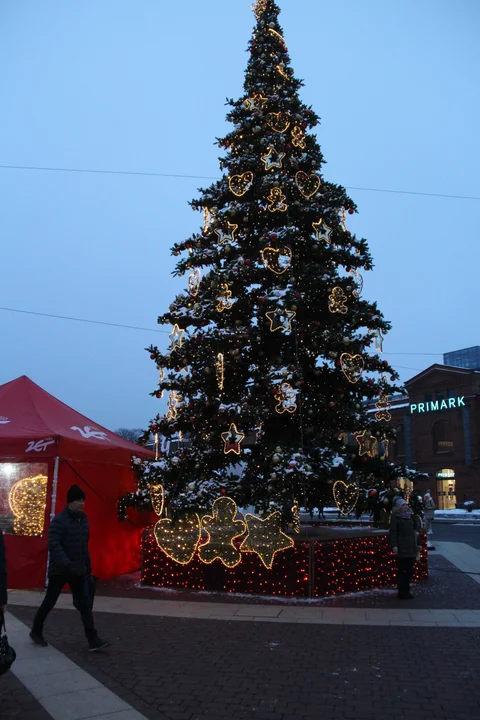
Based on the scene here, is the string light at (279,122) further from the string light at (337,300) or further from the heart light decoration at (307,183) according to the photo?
the string light at (337,300)

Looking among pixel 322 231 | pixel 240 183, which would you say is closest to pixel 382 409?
pixel 322 231

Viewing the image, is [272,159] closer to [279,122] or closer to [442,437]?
[279,122]

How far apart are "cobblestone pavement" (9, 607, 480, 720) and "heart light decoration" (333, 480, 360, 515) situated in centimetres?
250

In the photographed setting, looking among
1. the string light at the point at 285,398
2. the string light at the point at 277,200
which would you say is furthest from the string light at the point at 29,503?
the string light at the point at 277,200

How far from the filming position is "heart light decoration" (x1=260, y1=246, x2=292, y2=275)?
37.3 feet

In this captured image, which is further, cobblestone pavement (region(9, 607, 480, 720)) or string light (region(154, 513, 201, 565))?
string light (region(154, 513, 201, 565))

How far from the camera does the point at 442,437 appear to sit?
153ft

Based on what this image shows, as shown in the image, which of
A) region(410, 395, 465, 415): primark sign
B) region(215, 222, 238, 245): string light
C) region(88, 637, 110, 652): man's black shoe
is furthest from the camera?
region(410, 395, 465, 415): primark sign

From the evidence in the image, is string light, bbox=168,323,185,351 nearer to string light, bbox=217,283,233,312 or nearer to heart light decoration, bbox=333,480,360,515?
string light, bbox=217,283,233,312

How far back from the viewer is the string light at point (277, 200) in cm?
1170

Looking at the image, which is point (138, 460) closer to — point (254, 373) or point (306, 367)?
point (254, 373)

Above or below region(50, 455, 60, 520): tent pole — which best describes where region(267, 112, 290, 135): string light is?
above

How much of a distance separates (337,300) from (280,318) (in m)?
1.22

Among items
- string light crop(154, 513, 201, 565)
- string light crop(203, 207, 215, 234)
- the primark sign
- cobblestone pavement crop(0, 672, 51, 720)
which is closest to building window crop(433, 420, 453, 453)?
the primark sign
